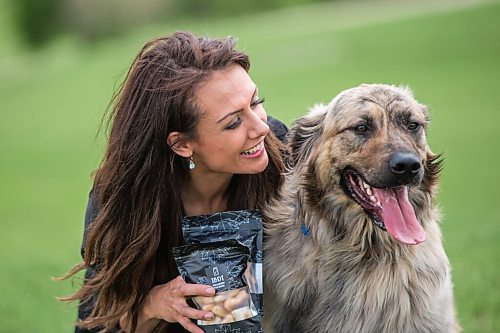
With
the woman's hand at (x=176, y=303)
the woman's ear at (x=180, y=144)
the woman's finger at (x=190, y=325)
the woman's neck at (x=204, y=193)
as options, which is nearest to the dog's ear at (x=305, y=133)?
the woman's neck at (x=204, y=193)

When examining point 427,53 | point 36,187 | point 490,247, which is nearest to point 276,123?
point 490,247

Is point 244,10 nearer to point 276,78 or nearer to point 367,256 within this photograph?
point 276,78

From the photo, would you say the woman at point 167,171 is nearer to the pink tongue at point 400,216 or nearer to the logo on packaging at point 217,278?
the logo on packaging at point 217,278

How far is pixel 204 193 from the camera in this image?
170 inches

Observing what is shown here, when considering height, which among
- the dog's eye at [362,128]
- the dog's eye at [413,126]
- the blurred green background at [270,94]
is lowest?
the blurred green background at [270,94]

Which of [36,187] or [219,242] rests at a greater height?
[219,242]

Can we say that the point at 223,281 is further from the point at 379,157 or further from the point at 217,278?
the point at 379,157

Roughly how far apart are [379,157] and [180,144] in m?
1.00

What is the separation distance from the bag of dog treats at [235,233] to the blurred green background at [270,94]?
0.86 m

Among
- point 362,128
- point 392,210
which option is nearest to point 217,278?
point 392,210

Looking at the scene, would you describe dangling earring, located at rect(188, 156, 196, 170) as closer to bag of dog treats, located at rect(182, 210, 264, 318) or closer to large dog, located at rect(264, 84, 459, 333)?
bag of dog treats, located at rect(182, 210, 264, 318)

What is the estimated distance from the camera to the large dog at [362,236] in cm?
379

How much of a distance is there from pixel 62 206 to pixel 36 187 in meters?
2.04

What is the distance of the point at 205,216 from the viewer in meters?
3.96
